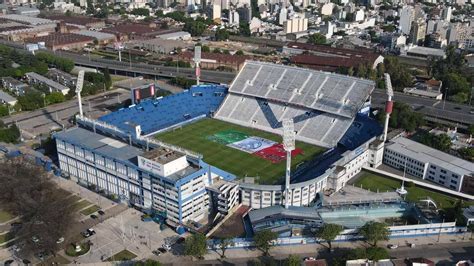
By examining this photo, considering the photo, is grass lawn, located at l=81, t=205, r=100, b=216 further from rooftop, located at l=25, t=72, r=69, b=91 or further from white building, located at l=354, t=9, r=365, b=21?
white building, located at l=354, t=9, r=365, b=21

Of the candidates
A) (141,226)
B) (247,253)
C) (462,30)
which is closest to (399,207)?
(247,253)

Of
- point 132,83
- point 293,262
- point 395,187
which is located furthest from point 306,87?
point 132,83

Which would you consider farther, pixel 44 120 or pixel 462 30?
pixel 462 30

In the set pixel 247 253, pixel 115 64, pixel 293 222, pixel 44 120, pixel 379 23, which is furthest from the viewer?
pixel 379 23

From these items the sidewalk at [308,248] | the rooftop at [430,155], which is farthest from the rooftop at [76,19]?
the sidewalk at [308,248]

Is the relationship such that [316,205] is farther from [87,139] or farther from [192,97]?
[192,97]

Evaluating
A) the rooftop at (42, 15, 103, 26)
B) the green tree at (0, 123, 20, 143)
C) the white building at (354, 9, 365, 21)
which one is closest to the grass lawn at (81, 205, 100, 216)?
the green tree at (0, 123, 20, 143)

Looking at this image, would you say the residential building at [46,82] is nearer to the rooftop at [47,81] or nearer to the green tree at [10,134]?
the rooftop at [47,81]
